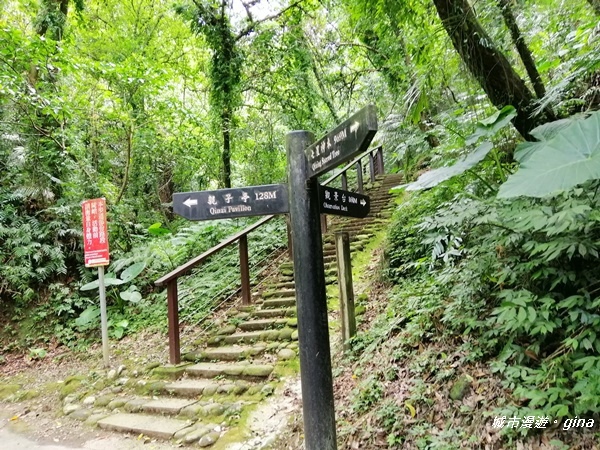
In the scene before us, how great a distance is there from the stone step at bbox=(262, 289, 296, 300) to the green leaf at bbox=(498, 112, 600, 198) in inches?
138

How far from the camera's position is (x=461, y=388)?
2.16 meters

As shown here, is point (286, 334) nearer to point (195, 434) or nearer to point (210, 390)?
point (210, 390)

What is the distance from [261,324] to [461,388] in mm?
2619

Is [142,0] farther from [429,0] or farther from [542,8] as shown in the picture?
[542,8]

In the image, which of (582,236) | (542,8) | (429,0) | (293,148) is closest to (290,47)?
(429,0)

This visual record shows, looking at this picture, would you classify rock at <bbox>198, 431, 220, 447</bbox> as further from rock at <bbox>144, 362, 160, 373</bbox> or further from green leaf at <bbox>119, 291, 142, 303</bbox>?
green leaf at <bbox>119, 291, 142, 303</bbox>

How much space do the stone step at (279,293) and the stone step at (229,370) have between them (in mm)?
1313

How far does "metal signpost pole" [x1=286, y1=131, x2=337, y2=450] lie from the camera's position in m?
1.91

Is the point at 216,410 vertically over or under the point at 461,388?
under

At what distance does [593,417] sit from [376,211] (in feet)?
18.1

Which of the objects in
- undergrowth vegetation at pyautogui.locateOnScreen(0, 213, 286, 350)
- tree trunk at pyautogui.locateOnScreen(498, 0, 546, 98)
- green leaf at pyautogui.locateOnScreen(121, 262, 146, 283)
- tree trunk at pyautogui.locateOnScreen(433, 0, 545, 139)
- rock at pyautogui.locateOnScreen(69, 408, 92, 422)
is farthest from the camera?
green leaf at pyautogui.locateOnScreen(121, 262, 146, 283)

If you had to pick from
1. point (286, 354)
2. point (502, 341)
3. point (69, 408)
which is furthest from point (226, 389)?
point (502, 341)

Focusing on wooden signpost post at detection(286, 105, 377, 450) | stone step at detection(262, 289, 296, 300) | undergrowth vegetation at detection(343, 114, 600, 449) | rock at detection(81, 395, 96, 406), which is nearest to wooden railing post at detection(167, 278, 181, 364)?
rock at detection(81, 395, 96, 406)

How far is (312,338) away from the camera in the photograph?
76.2 inches
